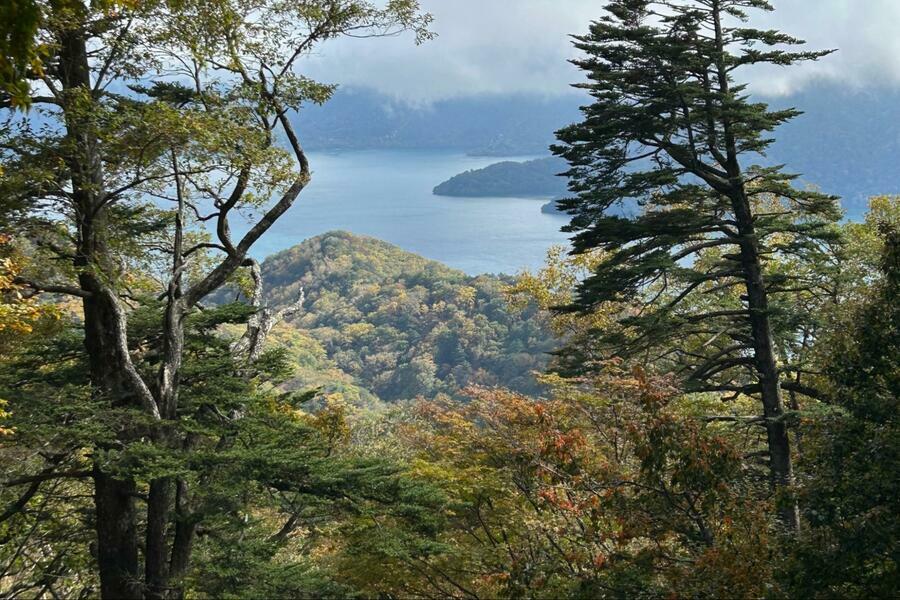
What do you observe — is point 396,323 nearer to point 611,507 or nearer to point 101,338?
point 101,338

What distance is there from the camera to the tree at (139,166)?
234 inches

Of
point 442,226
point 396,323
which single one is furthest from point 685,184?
point 442,226

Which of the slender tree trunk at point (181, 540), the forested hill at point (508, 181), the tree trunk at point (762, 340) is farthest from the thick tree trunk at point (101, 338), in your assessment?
the forested hill at point (508, 181)

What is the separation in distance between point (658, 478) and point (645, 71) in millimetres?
7106

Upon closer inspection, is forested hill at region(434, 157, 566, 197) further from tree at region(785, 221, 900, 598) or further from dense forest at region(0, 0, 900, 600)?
tree at region(785, 221, 900, 598)

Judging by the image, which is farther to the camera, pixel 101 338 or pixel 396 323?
pixel 396 323

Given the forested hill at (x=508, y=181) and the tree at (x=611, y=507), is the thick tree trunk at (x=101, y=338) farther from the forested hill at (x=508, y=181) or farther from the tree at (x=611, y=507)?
the forested hill at (x=508, y=181)

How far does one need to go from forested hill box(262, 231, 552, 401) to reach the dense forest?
50312 millimetres

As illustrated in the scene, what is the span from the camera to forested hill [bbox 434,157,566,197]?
180625 millimetres

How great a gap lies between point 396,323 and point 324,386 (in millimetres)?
85552

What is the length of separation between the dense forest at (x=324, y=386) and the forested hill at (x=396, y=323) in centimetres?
5031

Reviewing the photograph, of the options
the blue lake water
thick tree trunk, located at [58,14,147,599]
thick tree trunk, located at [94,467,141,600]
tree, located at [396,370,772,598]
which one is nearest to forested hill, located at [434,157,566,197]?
the blue lake water

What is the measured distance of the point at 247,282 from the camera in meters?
8.95

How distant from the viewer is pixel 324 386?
739cm
